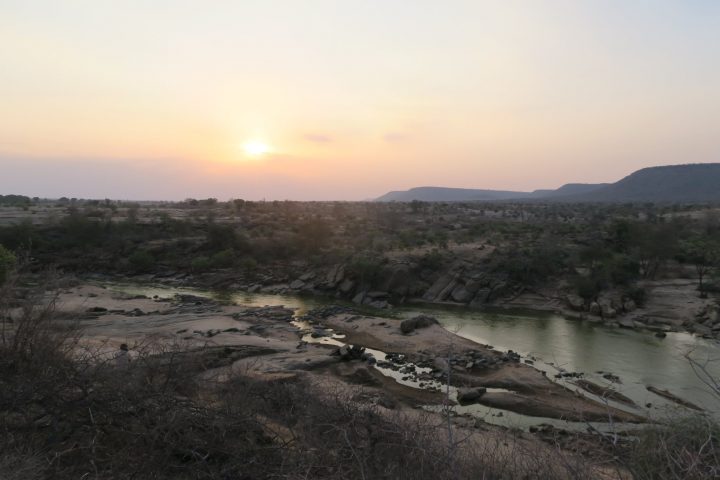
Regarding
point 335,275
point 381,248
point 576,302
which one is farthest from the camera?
point 381,248

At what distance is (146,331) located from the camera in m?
22.3

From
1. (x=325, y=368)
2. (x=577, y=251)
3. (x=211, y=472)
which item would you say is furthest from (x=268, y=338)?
(x=577, y=251)

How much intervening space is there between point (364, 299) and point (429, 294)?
4984mm

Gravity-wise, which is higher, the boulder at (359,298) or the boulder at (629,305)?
the boulder at (629,305)

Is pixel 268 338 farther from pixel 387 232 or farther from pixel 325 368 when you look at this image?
pixel 387 232

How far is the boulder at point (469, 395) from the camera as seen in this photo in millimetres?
15898

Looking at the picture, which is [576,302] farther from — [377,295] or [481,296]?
[377,295]

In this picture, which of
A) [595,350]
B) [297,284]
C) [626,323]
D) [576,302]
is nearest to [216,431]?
[595,350]

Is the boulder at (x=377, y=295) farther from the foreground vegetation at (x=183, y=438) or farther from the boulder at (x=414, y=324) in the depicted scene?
the foreground vegetation at (x=183, y=438)

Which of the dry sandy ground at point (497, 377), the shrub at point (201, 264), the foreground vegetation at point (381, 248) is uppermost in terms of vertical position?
the foreground vegetation at point (381, 248)

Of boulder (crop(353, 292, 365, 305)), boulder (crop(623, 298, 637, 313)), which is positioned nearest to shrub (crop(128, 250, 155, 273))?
boulder (crop(353, 292, 365, 305))

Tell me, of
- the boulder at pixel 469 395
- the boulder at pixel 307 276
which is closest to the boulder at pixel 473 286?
the boulder at pixel 307 276

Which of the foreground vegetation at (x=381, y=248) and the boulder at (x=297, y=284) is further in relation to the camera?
the boulder at (x=297, y=284)

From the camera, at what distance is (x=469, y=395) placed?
52.3 feet
